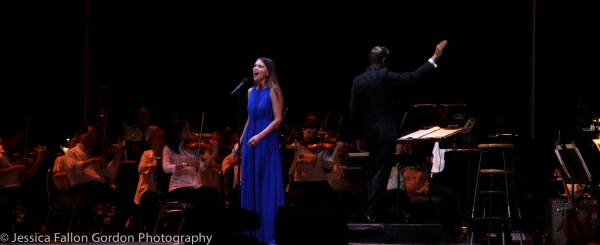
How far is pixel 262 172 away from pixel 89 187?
2.81 meters

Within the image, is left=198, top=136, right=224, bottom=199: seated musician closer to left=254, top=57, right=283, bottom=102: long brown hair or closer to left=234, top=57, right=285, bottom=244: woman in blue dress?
left=234, top=57, right=285, bottom=244: woman in blue dress

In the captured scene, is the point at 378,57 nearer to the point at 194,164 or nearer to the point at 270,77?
the point at 270,77

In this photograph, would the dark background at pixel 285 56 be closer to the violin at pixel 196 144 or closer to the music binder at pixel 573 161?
the violin at pixel 196 144

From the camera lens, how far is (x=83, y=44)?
11.0 m

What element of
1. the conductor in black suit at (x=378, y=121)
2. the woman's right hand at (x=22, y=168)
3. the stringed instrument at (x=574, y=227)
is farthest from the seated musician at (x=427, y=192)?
the woman's right hand at (x=22, y=168)

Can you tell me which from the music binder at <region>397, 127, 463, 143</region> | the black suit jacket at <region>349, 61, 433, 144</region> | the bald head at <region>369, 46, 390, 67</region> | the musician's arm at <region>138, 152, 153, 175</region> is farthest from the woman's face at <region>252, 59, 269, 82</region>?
the musician's arm at <region>138, 152, 153, 175</region>

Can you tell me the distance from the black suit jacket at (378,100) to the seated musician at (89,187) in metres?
2.82

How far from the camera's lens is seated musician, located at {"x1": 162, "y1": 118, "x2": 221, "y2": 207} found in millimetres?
7727

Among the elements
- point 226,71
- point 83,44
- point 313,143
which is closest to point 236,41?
point 226,71

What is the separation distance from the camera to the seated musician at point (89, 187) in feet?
27.3

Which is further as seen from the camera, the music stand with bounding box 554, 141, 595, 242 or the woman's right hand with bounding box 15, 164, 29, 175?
the woman's right hand with bounding box 15, 164, 29, 175

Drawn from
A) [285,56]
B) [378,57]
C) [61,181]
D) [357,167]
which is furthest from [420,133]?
[285,56]

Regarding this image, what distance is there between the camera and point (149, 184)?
8.38m

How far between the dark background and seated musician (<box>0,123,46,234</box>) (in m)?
1.95
